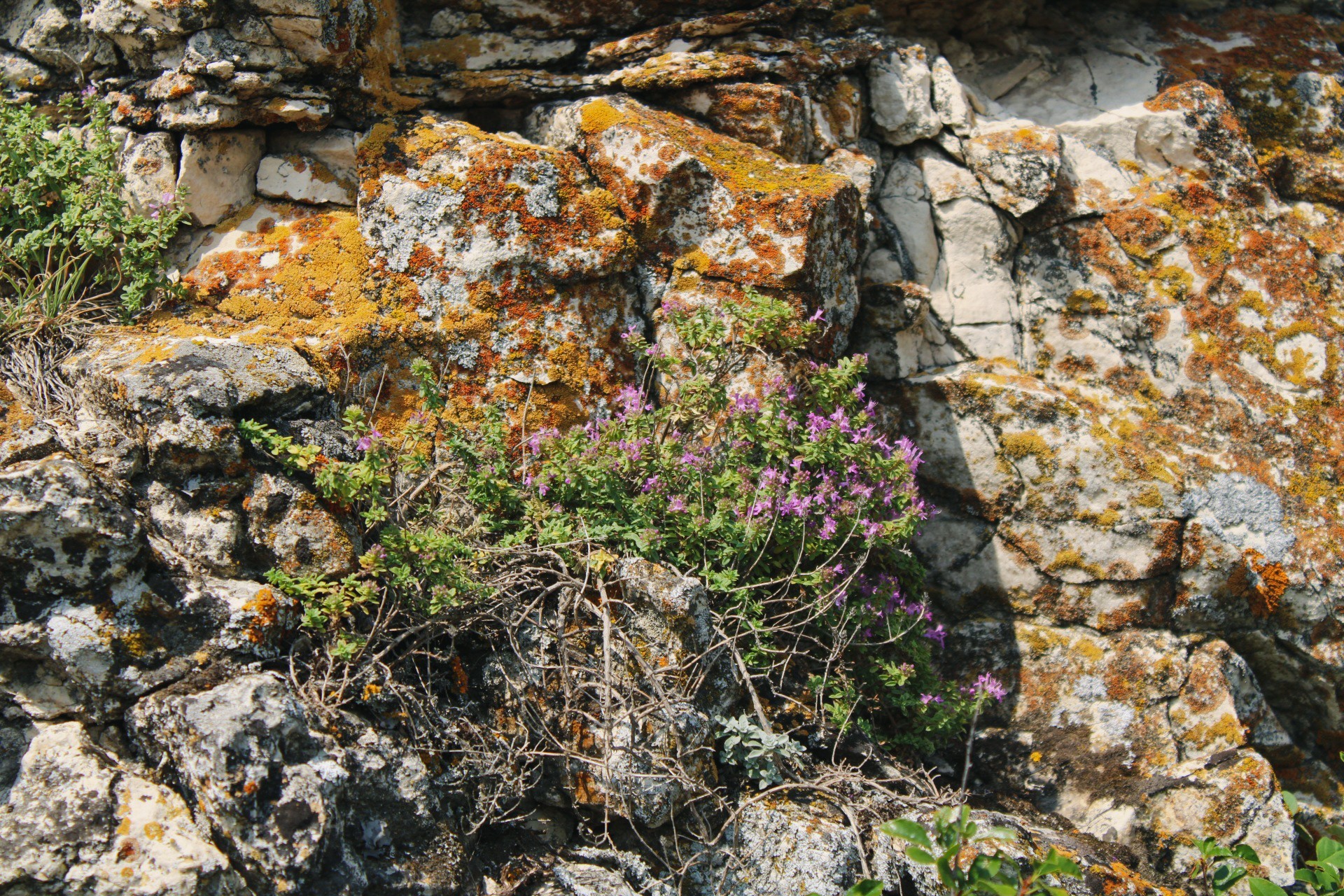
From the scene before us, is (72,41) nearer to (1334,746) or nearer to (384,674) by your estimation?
(384,674)

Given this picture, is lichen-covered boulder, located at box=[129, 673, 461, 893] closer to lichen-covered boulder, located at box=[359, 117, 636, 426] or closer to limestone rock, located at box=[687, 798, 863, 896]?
limestone rock, located at box=[687, 798, 863, 896]

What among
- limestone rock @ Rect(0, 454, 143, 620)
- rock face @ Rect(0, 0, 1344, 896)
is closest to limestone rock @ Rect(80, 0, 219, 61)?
rock face @ Rect(0, 0, 1344, 896)

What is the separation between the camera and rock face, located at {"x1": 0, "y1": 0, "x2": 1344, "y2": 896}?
3244 millimetres

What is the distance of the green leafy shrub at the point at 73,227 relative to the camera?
14.0 ft

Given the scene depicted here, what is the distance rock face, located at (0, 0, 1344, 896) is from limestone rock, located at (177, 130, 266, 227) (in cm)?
2

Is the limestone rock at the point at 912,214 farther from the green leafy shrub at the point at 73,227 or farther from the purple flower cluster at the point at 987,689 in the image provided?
the green leafy shrub at the point at 73,227

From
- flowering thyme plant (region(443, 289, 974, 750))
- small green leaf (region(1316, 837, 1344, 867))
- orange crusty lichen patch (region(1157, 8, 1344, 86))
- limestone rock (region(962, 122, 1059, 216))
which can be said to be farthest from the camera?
orange crusty lichen patch (region(1157, 8, 1344, 86))

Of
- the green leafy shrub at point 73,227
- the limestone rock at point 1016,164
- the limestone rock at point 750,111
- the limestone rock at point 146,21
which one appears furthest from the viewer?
the limestone rock at point 1016,164

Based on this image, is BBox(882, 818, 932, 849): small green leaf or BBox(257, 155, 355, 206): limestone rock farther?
BBox(257, 155, 355, 206): limestone rock

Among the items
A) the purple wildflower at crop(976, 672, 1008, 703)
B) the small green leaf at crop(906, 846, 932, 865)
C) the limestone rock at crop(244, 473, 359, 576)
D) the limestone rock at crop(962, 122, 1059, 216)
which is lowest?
the purple wildflower at crop(976, 672, 1008, 703)

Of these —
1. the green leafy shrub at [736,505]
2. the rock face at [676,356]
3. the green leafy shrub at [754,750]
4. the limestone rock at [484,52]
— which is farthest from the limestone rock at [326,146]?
the green leafy shrub at [754,750]

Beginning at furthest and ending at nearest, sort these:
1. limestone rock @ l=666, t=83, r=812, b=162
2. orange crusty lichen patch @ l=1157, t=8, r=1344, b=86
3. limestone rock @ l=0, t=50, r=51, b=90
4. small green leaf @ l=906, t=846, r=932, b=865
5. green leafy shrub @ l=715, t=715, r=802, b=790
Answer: orange crusty lichen patch @ l=1157, t=8, r=1344, b=86 → limestone rock @ l=666, t=83, r=812, b=162 → limestone rock @ l=0, t=50, r=51, b=90 → green leafy shrub @ l=715, t=715, r=802, b=790 → small green leaf @ l=906, t=846, r=932, b=865

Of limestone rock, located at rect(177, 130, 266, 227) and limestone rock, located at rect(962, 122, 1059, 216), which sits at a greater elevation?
limestone rock, located at rect(177, 130, 266, 227)

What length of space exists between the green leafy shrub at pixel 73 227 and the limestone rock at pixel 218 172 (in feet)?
0.43
